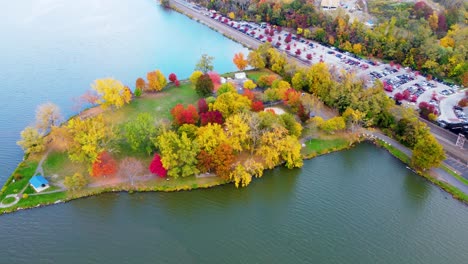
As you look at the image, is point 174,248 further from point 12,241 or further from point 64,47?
point 64,47

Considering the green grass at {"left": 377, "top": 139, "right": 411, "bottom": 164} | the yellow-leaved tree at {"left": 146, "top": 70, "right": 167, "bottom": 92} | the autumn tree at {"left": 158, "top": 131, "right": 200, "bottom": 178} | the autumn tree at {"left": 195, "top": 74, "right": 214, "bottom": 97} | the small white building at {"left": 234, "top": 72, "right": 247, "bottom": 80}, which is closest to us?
the autumn tree at {"left": 158, "top": 131, "right": 200, "bottom": 178}

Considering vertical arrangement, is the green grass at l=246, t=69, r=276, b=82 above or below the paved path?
above

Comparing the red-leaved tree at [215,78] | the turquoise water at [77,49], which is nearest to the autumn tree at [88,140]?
the turquoise water at [77,49]

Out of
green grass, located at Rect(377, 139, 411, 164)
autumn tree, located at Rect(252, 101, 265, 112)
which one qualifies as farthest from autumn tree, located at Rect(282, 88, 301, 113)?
green grass, located at Rect(377, 139, 411, 164)

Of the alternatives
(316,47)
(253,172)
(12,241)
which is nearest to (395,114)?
(253,172)

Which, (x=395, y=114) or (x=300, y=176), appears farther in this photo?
(x=395, y=114)

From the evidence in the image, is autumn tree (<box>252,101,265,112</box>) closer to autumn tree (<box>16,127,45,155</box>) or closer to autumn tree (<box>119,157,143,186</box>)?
autumn tree (<box>119,157,143,186</box>)
